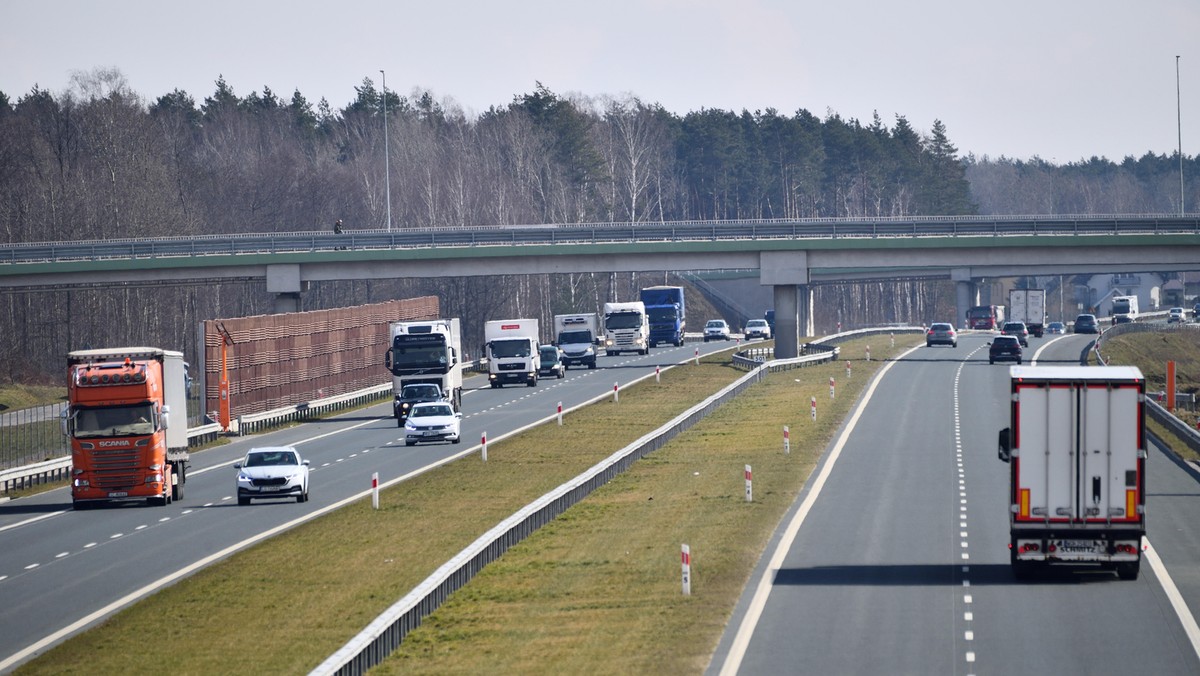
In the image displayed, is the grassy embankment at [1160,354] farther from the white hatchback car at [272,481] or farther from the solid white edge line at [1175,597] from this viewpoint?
the solid white edge line at [1175,597]

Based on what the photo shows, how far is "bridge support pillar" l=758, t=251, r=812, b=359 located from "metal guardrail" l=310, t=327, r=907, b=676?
36709mm

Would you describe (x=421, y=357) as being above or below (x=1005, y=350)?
above

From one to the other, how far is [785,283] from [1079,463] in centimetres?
6661

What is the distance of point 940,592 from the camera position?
87.2 feet

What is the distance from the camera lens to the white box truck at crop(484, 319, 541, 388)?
268ft

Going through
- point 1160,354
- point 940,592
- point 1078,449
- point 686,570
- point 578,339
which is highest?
point 1078,449

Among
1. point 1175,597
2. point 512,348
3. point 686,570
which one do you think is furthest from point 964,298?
point 686,570

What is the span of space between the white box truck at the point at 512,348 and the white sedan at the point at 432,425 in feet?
79.7

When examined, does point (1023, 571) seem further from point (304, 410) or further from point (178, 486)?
point (304, 410)

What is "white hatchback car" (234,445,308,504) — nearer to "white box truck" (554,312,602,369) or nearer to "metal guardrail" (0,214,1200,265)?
"metal guardrail" (0,214,1200,265)

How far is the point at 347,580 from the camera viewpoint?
28.9 metres

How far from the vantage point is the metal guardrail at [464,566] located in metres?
20.9

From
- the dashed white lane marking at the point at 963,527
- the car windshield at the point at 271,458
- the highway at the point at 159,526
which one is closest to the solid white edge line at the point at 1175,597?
the dashed white lane marking at the point at 963,527

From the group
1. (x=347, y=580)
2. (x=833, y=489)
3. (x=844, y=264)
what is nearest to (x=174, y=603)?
(x=347, y=580)
